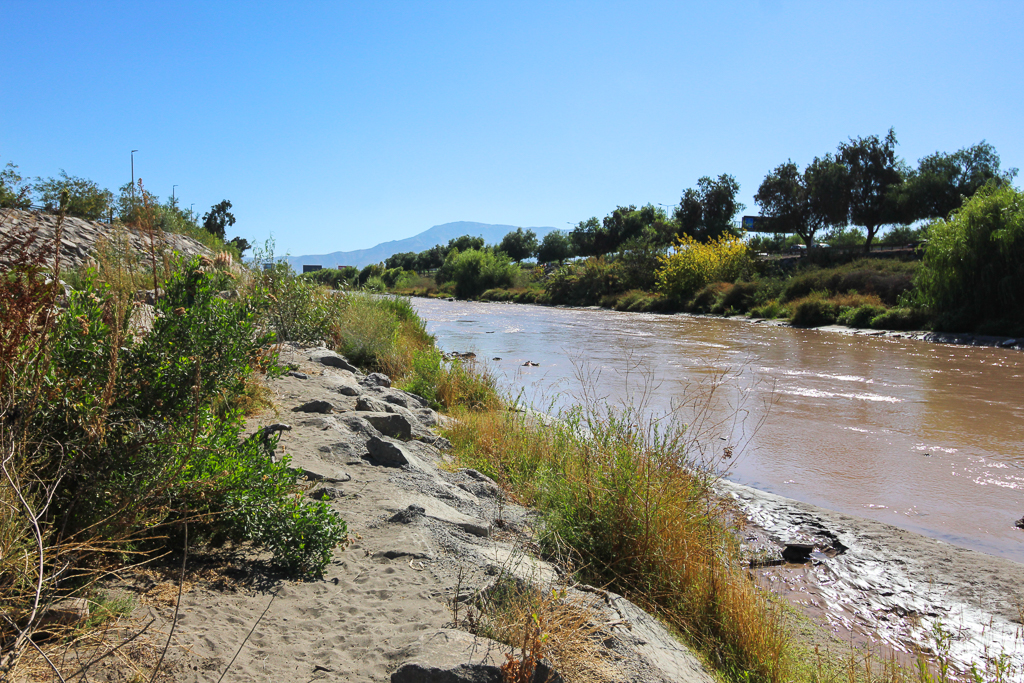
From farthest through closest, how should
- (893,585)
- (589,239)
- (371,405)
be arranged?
(589,239), (371,405), (893,585)

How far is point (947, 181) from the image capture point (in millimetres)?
40750

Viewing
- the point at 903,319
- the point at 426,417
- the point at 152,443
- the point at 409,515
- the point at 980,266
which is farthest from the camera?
the point at 903,319

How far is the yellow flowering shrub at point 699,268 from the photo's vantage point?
1578 inches

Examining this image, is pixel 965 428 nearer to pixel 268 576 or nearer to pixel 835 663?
pixel 835 663

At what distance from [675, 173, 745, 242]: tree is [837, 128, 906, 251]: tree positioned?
15.2 m

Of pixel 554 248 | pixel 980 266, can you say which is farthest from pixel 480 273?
pixel 980 266

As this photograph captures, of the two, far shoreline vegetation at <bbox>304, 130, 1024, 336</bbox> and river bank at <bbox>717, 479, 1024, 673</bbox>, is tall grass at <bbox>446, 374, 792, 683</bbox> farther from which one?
far shoreline vegetation at <bbox>304, 130, 1024, 336</bbox>

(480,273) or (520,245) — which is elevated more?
(520,245)

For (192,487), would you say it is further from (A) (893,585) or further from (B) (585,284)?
(B) (585,284)

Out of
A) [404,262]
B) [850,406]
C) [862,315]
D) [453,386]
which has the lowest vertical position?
[850,406]

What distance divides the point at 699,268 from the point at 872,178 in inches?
581

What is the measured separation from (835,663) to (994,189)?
1012 inches

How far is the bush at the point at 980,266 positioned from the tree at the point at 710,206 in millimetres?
36580

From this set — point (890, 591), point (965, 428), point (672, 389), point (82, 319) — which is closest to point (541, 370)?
point (672, 389)
